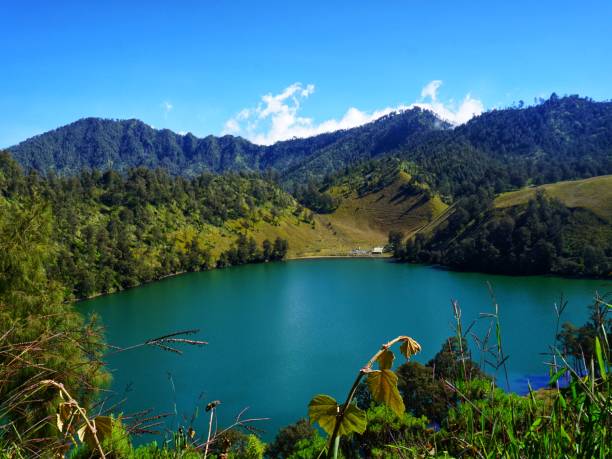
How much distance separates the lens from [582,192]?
76.1 metres

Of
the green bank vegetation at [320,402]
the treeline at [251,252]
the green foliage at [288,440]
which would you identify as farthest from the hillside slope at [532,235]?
the green foliage at [288,440]

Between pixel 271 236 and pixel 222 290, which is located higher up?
pixel 271 236

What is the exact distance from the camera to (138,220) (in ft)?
284

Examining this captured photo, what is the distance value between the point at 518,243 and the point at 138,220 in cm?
6458

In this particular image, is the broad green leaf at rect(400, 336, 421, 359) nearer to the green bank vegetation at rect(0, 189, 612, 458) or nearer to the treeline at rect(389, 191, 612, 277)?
the green bank vegetation at rect(0, 189, 612, 458)

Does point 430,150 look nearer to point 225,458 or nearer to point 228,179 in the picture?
point 228,179

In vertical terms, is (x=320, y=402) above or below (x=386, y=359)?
below

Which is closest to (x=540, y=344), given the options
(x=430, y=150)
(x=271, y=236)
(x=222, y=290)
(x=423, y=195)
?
(x=222, y=290)

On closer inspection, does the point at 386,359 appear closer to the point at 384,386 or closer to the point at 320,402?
the point at 384,386

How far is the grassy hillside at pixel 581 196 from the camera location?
70312 millimetres

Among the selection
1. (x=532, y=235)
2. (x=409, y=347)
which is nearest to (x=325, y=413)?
(x=409, y=347)

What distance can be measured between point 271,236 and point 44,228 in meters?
90.8

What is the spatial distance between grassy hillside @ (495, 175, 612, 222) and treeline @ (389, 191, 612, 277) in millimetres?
1555

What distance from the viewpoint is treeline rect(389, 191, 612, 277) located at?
204 feet
